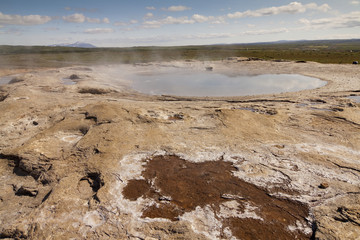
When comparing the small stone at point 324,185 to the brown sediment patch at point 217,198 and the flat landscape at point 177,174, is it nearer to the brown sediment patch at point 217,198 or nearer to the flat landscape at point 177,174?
the flat landscape at point 177,174

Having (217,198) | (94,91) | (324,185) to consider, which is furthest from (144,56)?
(324,185)

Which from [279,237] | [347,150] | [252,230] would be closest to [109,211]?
[252,230]

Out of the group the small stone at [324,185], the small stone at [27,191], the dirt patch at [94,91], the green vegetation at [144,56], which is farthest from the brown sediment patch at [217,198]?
the green vegetation at [144,56]

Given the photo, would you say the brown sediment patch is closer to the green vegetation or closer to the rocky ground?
the rocky ground

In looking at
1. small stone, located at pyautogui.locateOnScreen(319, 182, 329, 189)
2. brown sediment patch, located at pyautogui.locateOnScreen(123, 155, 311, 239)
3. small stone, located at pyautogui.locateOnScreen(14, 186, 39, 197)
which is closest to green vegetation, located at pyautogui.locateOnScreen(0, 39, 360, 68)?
small stone, located at pyautogui.locateOnScreen(319, 182, 329, 189)

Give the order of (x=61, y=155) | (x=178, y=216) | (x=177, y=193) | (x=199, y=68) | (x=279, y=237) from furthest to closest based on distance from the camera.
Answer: (x=199, y=68) → (x=61, y=155) → (x=177, y=193) → (x=178, y=216) → (x=279, y=237)

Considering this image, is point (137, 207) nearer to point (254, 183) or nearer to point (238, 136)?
point (254, 183)
